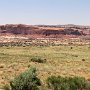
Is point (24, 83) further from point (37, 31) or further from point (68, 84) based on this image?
point (37, 31)

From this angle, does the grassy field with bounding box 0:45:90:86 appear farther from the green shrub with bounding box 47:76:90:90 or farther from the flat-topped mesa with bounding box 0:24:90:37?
the flat-topped mesa with bounding box 0:24:90:37

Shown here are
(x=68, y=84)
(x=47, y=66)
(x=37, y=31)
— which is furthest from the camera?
(x=37, y=31)

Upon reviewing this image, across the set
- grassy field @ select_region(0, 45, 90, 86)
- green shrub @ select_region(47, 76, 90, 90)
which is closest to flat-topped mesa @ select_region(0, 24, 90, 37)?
grassy field @ select_region(0, 45, 90, 86)

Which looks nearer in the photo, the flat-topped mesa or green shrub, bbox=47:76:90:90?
green shrub, bbox=47:76:90:90

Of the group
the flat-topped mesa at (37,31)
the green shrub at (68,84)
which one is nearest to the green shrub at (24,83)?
the green shrub at (68,84)

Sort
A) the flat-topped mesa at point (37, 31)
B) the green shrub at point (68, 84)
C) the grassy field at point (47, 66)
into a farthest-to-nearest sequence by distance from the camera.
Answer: the flat-topped mesa at point (37, 31), the grassy field at point (47, 66), the green shrub at point (68, 84)

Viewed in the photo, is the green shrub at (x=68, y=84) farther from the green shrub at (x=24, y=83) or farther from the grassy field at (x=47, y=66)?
the grassy field at (x=47, y=66)

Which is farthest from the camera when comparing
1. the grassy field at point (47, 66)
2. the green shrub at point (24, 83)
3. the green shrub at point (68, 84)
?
the grassy field at point (47, 66)

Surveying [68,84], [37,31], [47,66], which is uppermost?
[68,84]

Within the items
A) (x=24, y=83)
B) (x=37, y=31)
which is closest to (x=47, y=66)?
(x=24, y=83)

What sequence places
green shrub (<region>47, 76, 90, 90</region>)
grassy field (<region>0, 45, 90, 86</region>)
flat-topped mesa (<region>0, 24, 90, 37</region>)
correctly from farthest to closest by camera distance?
flat-topped mesa (<region>0, 24, 90, 37</region>) < grassy field (<region>0, 45, 90, 86</region>) < green shrub (<region>47, 76, 90, 90</region>)

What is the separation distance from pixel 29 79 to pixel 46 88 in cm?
140

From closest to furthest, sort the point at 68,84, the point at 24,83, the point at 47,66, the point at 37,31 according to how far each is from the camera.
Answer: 1. the point at 68,84
2. the point at 24,83
3. the point at 47,66
4. the point at 37,31

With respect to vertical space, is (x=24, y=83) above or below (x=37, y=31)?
above
